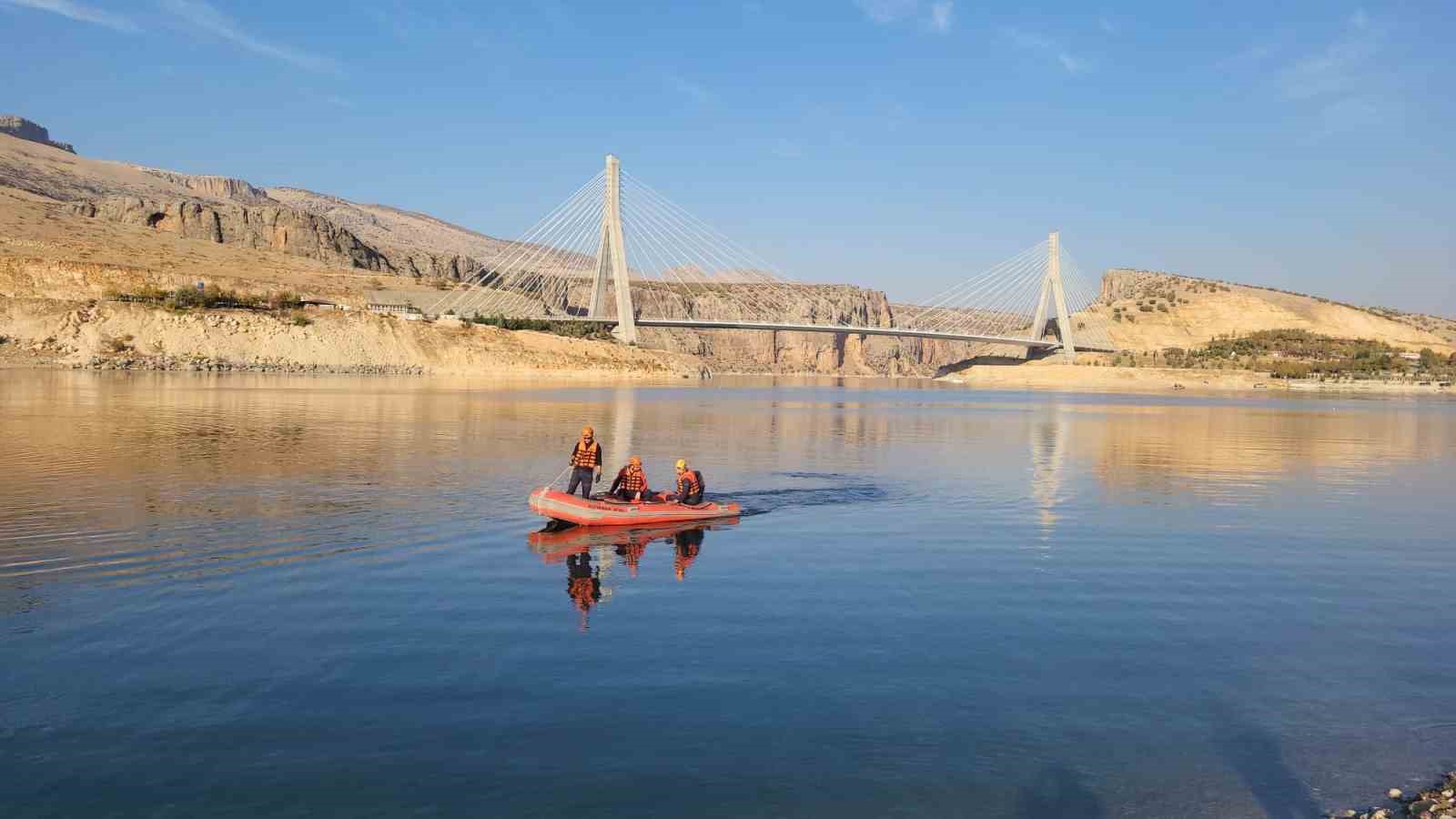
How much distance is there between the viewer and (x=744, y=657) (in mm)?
11156

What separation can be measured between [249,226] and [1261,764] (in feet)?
616

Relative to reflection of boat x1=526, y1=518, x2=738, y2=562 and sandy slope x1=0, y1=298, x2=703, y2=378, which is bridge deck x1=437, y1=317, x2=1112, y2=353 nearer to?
sandy slope x1=0, y1=298, x2=703, y2=378

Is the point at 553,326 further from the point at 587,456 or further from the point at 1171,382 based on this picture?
the point at 587,456

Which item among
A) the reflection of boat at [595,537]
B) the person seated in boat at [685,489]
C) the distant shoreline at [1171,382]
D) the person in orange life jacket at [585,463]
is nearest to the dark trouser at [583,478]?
the person in orange life jacket at [585,463]

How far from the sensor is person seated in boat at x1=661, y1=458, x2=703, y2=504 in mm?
19797

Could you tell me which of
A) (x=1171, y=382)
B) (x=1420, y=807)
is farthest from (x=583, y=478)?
(x=1171, y=382)

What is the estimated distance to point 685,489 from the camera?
19859 mm

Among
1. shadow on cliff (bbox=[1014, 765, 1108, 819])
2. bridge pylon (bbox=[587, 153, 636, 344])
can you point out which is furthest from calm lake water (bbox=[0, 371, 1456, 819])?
bridge pylon (bbox=[587, 153, 636, 344])

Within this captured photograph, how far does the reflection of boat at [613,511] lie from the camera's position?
1809 cm

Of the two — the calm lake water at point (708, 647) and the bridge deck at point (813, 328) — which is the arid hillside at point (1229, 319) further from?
the calm lake water at point (708, 647)

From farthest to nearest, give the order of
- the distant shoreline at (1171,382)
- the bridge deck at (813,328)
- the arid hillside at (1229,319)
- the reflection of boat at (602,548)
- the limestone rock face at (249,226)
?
1. the limestone rock face at (249,226)
2. the arid hillside at (1229,319)
3. the distant shoreline at (1171,382)
4. the bridge deck at (813,328)
5. the reflection of boat at (602,548)

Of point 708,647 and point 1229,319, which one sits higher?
point 1229,319

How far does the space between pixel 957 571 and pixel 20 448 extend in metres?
22.9

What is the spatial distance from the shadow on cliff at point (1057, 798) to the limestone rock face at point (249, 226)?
165 m
